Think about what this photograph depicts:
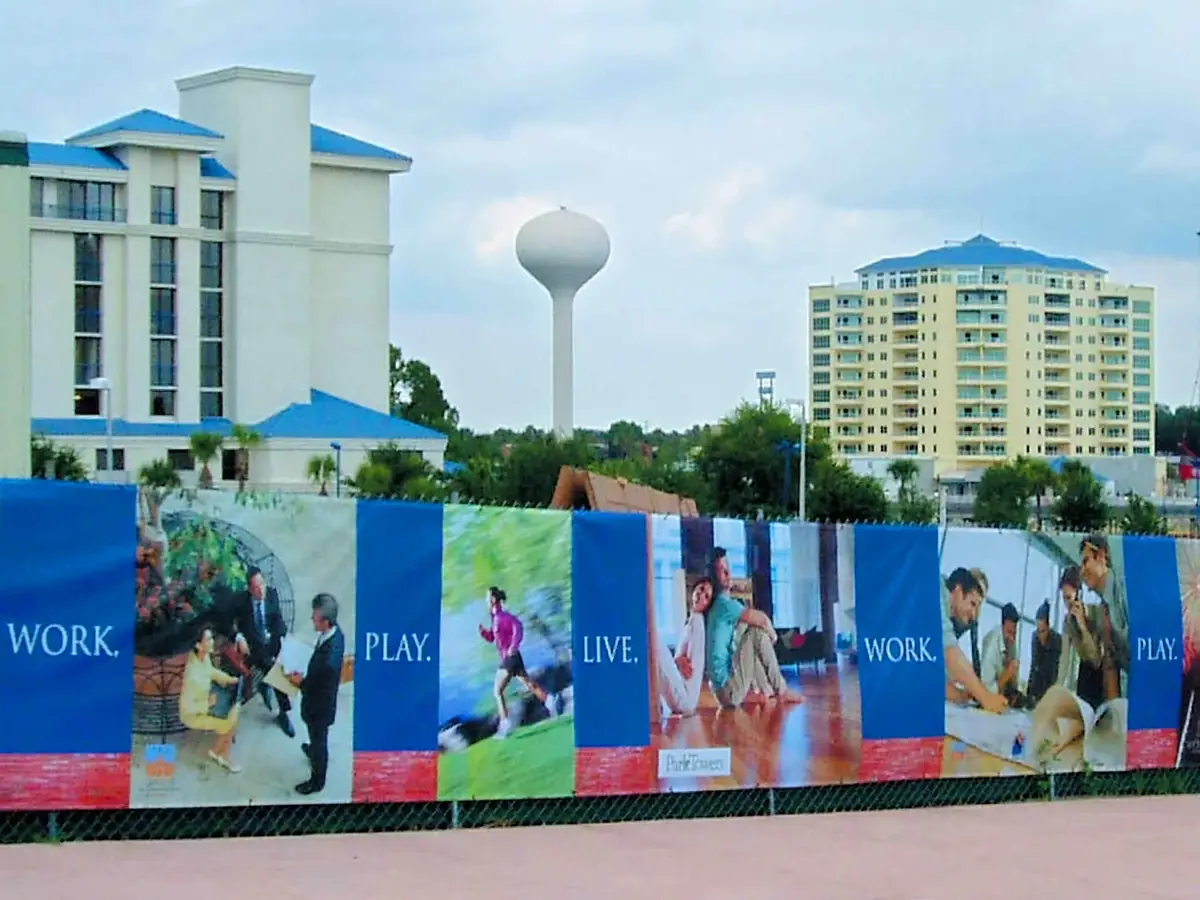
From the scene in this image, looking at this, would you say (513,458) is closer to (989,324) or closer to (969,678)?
(969,678)

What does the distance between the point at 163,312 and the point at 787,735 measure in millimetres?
78465

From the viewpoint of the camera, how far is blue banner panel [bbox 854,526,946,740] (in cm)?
1359

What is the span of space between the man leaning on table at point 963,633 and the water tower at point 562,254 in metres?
71.5

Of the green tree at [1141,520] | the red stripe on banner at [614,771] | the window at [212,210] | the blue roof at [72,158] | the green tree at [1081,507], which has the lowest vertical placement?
the red stripe on banner at [614,771]

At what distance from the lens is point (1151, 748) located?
49.2 ft

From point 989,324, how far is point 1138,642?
157155mm

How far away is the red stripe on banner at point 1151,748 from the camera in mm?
14883

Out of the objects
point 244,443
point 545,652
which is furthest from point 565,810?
point 244,443

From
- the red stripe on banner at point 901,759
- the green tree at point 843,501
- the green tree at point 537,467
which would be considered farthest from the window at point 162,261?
the red stripe on banner at point 901,759

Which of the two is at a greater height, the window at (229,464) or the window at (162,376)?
the window at (162,376)

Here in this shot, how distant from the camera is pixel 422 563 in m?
11.9

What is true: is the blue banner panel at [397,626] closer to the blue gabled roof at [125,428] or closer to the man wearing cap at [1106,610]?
the man wearing cap at [1106,610]

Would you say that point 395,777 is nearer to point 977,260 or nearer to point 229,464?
point 229,464

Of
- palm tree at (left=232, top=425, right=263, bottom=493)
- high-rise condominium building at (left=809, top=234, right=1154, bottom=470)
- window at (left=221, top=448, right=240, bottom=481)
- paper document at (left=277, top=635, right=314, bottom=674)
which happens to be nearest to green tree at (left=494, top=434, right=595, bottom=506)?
palm tree at (left=232, top=425, right=263, bottom=493)
